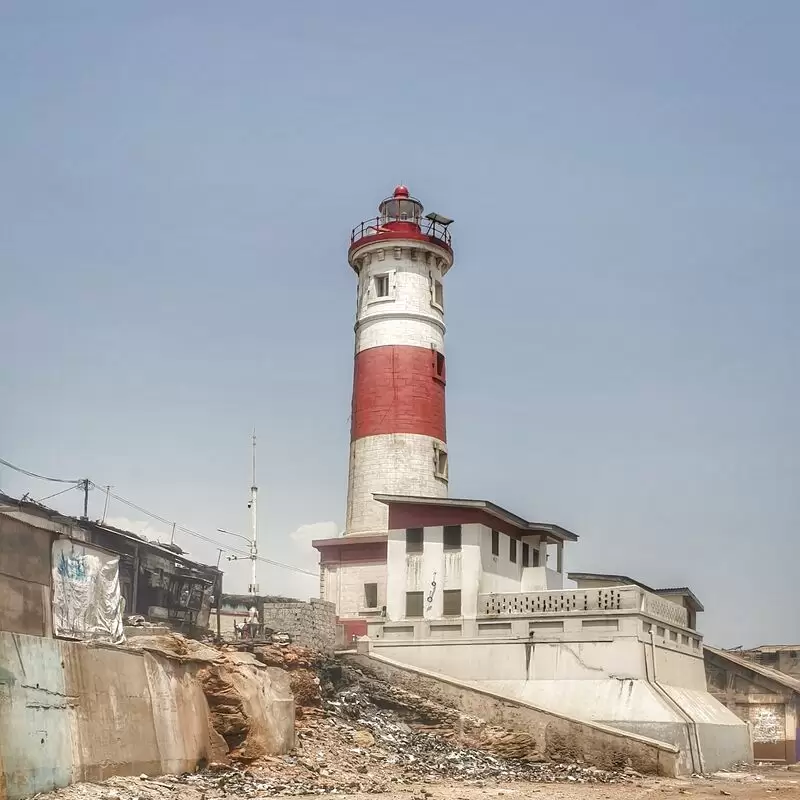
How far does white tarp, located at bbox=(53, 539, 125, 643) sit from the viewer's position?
2170cm

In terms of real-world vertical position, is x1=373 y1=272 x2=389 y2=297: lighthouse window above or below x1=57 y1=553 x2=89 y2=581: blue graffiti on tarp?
above

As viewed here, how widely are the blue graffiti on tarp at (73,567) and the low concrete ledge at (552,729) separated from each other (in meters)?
12.1

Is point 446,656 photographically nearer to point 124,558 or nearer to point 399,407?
point 399,407

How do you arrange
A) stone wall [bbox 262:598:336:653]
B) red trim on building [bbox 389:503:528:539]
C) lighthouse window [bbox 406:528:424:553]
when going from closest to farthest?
stone wall [bbox 262:598:336:653] < red trim on building [bbox 389:503:528:539] < lighthouse window [bbox 406:528:424:553]

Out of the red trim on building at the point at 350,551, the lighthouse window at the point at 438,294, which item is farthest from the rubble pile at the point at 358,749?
the lighthouse window at the point at 438,294

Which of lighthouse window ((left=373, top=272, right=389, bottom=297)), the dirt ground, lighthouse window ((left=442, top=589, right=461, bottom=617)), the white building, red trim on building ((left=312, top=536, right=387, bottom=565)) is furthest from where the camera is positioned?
lighthouse window ((left=373, top=272, right=389, bottom=297))

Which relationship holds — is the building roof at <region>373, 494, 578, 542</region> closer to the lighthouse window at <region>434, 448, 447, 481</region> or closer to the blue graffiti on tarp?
the lighthouse window at <region>434, 448, 447, 481</region>

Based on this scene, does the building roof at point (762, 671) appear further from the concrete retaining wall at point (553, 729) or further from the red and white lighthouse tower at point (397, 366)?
the concrete retaining wall at point (553, 729)

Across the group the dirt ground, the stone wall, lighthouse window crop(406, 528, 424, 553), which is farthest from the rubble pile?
lighthouse window crop(406, 528, 424, 553)

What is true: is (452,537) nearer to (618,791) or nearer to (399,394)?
(399,394)

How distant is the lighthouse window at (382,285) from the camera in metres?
42.8

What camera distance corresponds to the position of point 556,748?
29375mm

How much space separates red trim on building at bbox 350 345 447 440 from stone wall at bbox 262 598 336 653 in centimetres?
906

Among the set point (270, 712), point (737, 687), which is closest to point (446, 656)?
point (270, 712)
